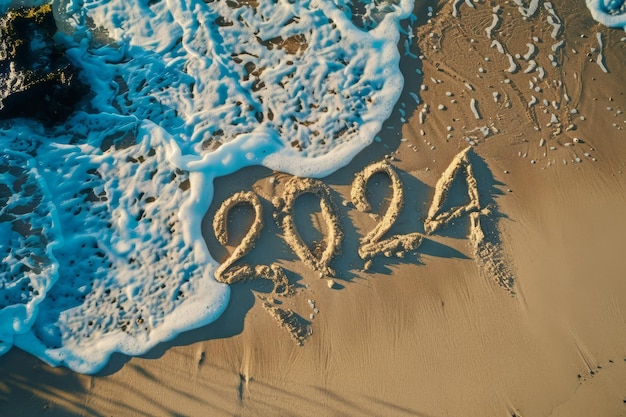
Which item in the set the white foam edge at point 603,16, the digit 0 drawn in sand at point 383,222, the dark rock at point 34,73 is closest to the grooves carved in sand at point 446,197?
the digit 0 drawn in sand at point 383,222

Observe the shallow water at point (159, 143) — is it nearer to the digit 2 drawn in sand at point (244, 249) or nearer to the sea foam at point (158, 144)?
the sea foam at point (158, 144)

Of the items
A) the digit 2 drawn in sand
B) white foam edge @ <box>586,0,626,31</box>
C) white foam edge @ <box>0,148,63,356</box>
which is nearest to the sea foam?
white foam edge @ <box>0,148,63,356</box>

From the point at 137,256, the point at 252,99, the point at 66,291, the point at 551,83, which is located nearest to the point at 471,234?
the point at 551,83

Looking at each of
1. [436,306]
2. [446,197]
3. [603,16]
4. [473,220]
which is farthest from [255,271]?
[603,16]

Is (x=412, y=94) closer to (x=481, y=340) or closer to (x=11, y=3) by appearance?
(x=481, y=340)

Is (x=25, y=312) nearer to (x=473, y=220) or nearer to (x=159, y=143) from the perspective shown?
(x=159, y=143)
